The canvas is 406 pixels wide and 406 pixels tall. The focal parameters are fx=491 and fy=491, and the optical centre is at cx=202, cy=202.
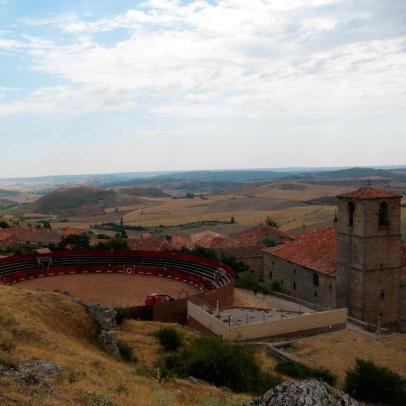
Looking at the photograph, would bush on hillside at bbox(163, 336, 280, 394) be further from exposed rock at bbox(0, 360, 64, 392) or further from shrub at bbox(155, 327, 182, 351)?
exposed rock at bbox(0, 360, 64, 392)

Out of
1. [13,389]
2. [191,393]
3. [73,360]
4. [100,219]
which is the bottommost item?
[100,219]

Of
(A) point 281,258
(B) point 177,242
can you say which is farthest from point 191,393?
(B) point 177,242

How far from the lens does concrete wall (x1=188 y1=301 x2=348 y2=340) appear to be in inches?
1141

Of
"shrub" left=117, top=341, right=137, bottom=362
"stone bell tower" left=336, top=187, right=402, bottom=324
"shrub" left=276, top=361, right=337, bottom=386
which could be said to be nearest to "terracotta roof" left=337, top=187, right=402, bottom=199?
"stone bell tower" left=336, top=187, right=402, bottom=324

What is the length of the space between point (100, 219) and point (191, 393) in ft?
485

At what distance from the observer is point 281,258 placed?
47.0 metres

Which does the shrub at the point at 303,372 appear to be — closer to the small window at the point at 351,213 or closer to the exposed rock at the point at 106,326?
the exposed rock at the point at 106,326

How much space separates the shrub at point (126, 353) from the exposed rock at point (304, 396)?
40.9 feet

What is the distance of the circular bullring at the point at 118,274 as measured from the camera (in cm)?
4369

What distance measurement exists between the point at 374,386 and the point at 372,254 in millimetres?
15463

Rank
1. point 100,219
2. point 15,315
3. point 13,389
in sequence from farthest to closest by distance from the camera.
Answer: point 100,219, point 15,315, point 13,389

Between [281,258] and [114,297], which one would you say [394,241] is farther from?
[114,297]

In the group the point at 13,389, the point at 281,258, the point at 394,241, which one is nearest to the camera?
the point at 13,389

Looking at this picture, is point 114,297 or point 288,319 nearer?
point 288,319
